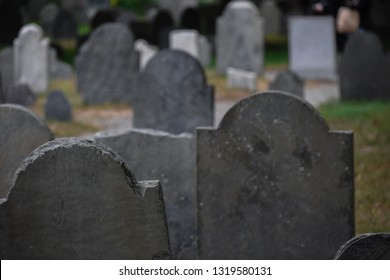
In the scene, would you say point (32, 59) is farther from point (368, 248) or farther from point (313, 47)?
point (368, 248)

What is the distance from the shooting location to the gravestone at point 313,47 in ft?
64.2

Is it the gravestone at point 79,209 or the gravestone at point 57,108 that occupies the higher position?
the gravestone at point 79,209

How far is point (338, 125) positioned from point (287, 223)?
6.50 m

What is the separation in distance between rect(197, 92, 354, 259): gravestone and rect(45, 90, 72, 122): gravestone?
8046 millimetres

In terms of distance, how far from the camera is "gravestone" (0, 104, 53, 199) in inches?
263

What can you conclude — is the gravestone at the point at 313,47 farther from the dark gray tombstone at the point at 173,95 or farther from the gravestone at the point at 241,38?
the dark gray tombstone at the point at 173,95

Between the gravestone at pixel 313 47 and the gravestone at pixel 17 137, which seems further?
the gravestone at pixel 313 47

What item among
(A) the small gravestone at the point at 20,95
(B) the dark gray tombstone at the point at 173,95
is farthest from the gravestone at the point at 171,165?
(A) the small gravestone at the point at 20,95

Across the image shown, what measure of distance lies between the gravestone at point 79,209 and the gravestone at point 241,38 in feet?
52.3

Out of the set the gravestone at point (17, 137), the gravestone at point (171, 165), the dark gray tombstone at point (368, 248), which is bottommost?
the gravestone at point (171, 165)

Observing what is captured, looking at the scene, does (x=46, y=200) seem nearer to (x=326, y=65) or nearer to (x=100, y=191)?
(x=100, y=191)

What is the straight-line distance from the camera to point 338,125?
1307 centimetres

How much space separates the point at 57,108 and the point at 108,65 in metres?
2.89

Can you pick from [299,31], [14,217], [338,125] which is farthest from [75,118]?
[14,217]
